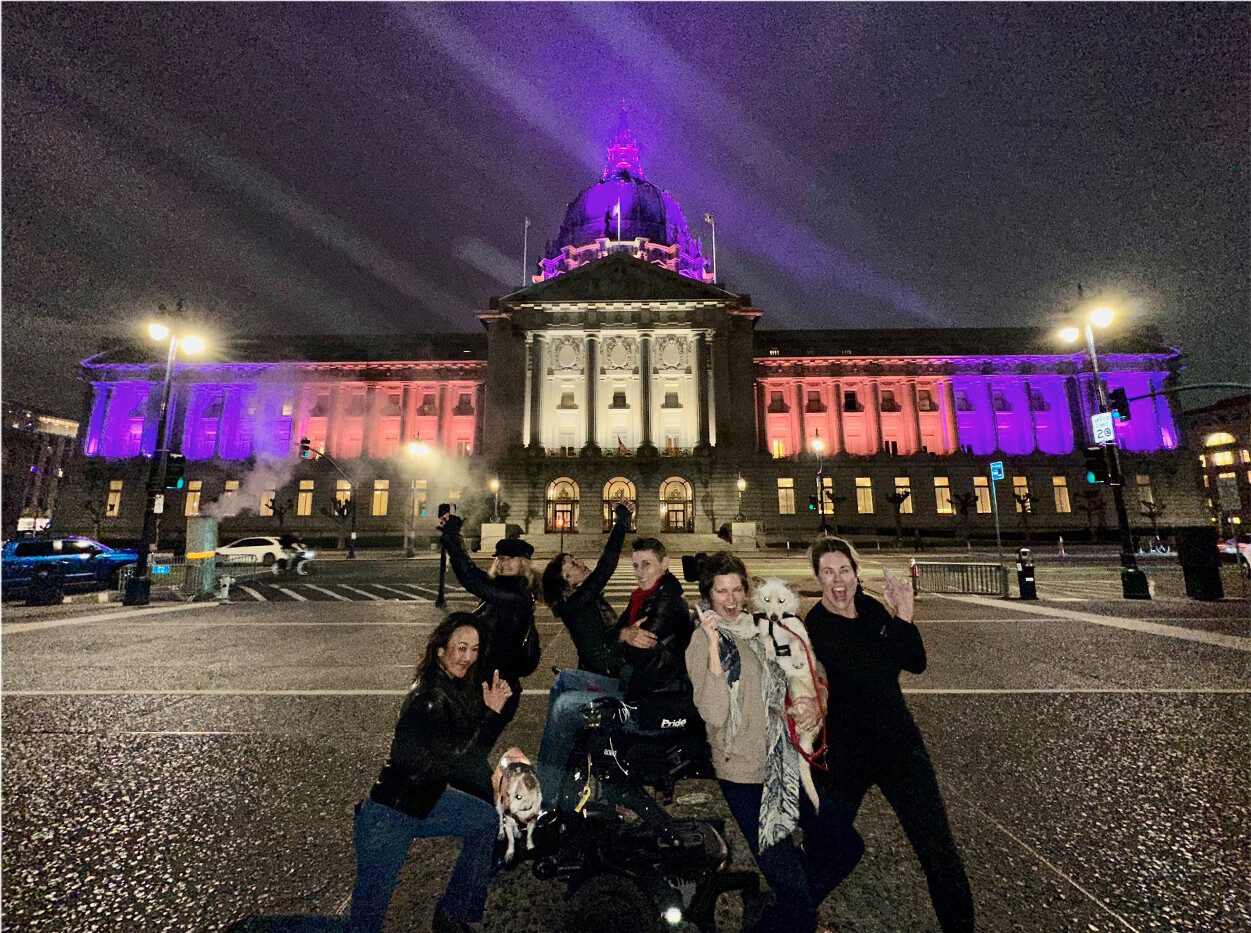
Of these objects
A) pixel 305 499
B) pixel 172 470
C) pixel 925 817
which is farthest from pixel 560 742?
pixel 305 499

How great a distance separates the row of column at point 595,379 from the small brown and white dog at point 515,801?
134 feet

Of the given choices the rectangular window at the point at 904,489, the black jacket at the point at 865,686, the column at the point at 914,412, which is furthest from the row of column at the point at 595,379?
the black jacket at the point at 865,686

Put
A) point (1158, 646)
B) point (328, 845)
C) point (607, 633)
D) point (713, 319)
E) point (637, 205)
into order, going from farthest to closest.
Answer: point (637, 205) → point (713, 319) → point (1158, 646) → point (607, 633) → point (328, 845)

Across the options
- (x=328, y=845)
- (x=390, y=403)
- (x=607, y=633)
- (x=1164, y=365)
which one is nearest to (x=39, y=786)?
(x=328, y=845)

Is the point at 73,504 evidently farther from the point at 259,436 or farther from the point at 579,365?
the point at 579,365

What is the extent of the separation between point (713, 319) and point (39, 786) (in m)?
44.2

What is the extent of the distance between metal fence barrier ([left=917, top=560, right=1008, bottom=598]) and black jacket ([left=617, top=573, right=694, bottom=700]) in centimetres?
1434

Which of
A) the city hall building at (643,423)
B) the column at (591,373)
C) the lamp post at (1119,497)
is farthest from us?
the column at (591,373)

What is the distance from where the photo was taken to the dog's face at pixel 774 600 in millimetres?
2906

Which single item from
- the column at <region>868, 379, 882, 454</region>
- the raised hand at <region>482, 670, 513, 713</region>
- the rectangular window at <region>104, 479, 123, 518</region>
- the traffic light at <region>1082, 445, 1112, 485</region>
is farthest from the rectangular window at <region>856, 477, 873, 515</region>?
the rectangular window at <region>104, 479, 123, 518</region>

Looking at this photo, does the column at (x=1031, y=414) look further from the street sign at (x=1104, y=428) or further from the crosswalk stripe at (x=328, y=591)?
the crosswalk stripe at (x=328, y=591)

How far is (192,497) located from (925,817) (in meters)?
59.3

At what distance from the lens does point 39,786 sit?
4.00 metres

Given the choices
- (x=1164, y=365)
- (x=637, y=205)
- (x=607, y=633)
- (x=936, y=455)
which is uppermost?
(x=637, y=205)
